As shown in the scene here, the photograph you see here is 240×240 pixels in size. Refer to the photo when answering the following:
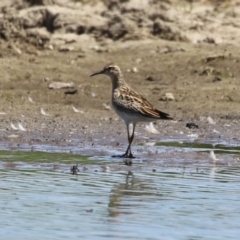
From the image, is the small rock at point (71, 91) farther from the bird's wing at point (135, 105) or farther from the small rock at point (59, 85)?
the bird's wing at point (135, 105)

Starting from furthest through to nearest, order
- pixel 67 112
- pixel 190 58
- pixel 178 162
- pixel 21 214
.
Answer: pixel 190 58, pixel 67 112, pixel 178 162, pixel 21 214

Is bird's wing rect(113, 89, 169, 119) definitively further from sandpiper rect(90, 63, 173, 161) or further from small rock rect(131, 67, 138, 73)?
small rock rect(131, 67, 138, 73)

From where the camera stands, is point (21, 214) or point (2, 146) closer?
point (21, 214)

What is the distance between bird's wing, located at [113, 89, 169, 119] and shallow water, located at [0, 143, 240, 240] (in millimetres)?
748

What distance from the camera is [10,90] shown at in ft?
51.3

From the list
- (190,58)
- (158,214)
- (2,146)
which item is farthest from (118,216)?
(190,58)

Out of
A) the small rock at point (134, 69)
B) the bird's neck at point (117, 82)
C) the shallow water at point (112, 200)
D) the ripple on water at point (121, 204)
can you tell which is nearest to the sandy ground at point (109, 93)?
the small rock at point (134, 69)

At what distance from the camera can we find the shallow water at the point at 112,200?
820 cm

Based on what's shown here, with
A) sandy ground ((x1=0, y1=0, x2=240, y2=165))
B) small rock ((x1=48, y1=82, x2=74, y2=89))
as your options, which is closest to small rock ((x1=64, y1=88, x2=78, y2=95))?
sandy ground ((x1=0, y1=0, x2=240, y2=165))

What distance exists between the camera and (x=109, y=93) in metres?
15.7

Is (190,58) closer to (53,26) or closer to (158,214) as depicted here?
(53,26)

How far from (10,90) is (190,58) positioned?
296 cm

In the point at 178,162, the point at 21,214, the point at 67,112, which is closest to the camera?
the point at 21,214

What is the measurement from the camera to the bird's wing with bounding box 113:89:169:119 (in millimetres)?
12031
